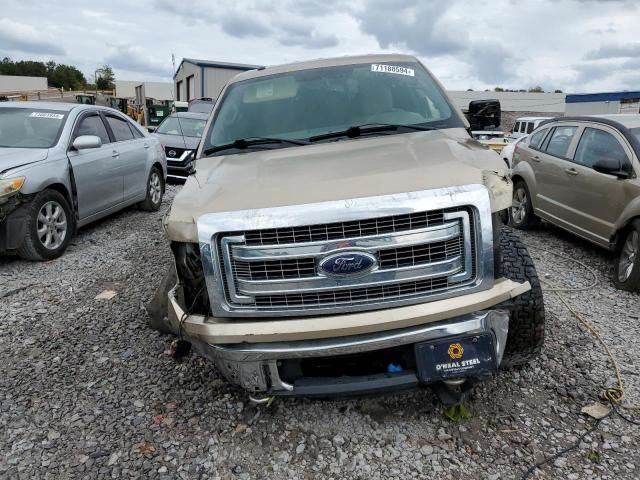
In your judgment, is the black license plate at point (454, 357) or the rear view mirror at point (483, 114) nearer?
the black license plate at point (454, 357)

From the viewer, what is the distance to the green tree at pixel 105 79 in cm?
8469

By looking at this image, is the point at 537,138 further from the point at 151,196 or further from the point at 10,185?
the point at 10,185

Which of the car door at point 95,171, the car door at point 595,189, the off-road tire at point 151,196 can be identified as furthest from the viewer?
the off-road tire at point 151,196

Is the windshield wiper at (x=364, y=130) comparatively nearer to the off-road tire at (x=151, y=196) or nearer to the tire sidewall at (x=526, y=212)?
the tire sidewall at (x=526, y=212)

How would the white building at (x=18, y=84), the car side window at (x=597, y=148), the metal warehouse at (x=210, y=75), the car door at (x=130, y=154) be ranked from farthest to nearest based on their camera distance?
the white building at (x=18, y=84) → the metal warehouse at (x=210, y=75) → the car door at (x=130, y=154) → the car side window at (x=597, y=148)

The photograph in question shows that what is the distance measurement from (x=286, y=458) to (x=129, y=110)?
38.7m

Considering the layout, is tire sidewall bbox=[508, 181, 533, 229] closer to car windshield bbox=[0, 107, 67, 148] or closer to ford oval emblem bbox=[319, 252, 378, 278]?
ford oval emblem bbox=[319, 252, 378, 278]

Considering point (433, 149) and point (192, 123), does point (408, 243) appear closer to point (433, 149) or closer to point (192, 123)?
point (433, 149)

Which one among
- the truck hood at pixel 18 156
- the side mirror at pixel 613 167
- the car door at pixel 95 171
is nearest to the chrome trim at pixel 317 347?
the side mirror at pixel 613 167

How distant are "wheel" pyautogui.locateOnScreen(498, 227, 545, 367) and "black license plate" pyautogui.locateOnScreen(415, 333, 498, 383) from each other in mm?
411

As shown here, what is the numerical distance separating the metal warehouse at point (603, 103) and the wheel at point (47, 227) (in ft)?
90.4

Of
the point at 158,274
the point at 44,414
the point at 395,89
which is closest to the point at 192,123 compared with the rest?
the point at 158,274

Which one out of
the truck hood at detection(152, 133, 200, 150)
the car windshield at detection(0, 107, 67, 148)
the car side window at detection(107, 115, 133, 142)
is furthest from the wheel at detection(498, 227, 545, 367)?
the truck hood at detection(152, 133, 200, 150)

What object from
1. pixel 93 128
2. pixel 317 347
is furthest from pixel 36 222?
pixel 317 347
